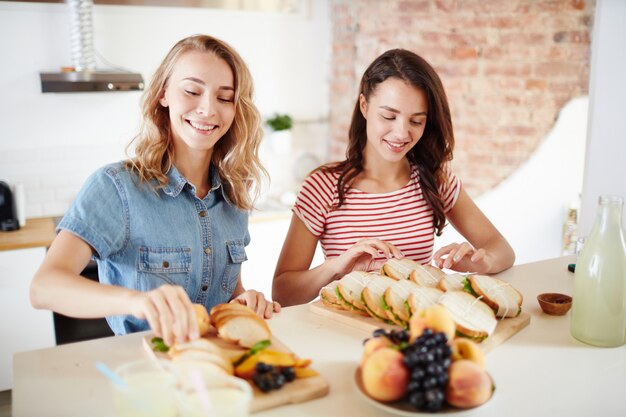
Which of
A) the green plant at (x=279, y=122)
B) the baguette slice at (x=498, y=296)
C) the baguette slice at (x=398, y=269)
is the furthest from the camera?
the green plant at (x=279, y=122)

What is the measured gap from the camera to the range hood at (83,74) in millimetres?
3352

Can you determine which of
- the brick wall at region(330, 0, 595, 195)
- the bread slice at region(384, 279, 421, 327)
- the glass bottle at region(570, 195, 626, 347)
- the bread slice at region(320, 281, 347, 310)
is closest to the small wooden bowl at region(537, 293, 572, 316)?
the glass bottle at region(570, 195, 626, 347)

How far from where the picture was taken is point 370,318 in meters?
1.52

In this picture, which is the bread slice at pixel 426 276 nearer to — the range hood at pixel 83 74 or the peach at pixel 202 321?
the peach at pixel 202 321

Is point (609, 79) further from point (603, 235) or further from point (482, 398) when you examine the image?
point (482, 398)

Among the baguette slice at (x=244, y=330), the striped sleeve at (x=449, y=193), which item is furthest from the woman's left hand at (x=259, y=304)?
the striped sleeve at (x=449, y=193)

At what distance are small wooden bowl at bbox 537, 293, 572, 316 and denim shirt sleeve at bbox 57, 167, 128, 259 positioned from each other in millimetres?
1134

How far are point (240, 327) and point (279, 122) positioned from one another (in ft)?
10.3

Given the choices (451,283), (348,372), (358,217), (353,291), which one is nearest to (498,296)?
(451,283)

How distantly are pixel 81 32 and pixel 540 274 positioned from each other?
2792 mm

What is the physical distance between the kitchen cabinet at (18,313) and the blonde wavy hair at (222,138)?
5.90ft

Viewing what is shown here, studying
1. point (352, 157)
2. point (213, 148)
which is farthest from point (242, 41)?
point (213, 148)

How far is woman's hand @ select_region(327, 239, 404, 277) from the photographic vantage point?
1777 millimetres

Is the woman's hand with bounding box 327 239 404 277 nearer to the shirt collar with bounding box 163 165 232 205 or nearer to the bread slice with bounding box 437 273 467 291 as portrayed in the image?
the bread slice with bounding box 437 273 467 291
